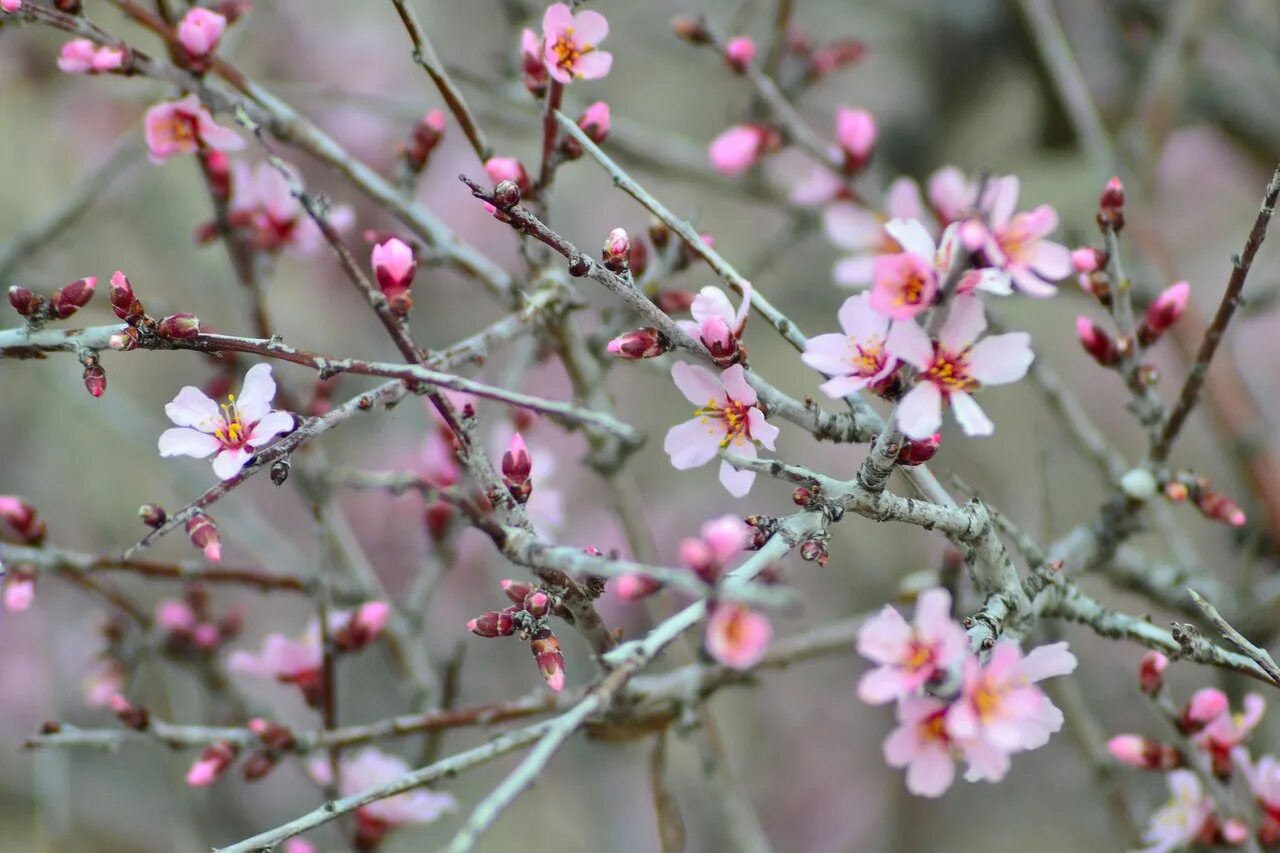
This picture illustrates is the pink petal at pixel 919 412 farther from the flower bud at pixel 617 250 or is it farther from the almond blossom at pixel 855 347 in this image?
the flower bud at pixel 617 250

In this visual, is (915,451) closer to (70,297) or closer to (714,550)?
(714,550)

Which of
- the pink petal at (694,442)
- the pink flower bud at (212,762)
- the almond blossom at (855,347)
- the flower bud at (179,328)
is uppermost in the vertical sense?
the almond blossom at (855,347)

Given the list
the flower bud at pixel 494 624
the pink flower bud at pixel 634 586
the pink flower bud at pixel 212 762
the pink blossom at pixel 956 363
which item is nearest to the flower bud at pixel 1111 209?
the pink blossom at pixel 956 363

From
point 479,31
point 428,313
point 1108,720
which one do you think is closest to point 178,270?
point 428,313

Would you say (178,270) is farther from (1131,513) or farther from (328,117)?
(1131,513)

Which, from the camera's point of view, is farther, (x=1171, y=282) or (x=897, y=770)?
(x=897, y=770)
